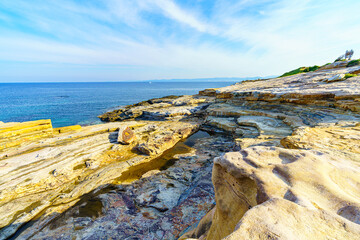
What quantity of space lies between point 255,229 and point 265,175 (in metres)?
1.71

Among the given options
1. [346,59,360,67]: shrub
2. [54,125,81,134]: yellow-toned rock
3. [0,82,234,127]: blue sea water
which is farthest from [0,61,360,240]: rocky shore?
[0,82,234,127]: blue sea water

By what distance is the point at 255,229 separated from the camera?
223 centimetres

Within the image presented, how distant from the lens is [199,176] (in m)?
11.2

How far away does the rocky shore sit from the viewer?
287 cm

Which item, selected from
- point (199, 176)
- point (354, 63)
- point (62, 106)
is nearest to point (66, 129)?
point (199, 176)

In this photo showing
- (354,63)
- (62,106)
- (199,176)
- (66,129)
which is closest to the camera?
(199,176)

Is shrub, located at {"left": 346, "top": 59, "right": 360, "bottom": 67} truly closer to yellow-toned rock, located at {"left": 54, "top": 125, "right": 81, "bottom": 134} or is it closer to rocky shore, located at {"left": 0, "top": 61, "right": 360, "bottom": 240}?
rocky shore, located at {"left": 0, "top": 61, "right": 360, "bottom": 240}

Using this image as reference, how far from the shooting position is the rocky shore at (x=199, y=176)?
2.87 meters

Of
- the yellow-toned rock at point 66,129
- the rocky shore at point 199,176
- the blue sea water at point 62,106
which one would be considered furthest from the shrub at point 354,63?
the blue sea water at point 62,106

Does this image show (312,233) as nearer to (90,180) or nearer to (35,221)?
(35,221)

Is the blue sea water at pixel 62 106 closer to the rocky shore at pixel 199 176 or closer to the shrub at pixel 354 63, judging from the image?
the rocky shore at pixel 199 176

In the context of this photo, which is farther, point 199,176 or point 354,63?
point 354,63

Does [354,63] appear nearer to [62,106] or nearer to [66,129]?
[66,129]

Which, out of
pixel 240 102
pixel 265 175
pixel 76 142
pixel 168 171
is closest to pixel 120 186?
pixel 168 171
